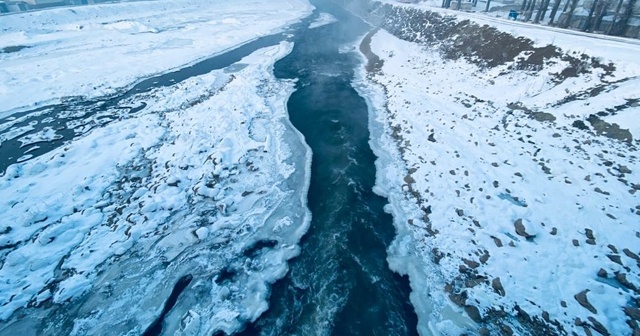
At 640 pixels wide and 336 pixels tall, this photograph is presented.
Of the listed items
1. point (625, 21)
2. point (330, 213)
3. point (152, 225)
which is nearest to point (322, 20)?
point (625, 21)

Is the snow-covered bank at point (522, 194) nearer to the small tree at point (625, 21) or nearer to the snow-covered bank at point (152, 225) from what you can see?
the snow-covered bank at point (152, 225)

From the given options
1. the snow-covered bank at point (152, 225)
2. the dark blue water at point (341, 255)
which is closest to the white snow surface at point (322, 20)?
the dark blue water at point (341, 255)

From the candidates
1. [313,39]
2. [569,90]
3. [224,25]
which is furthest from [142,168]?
[224,25]

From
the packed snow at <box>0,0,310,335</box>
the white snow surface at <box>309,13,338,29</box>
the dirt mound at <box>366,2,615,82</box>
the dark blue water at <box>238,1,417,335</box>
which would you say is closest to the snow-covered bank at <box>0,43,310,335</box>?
the packed snow at <box>0,0,310,335</box>

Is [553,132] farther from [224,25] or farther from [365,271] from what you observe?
[224,25]

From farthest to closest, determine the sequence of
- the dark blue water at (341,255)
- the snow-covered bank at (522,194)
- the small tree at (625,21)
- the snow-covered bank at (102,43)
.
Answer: the snow-covered bank at (102,43), the small tree at (625,21), the dark blue water at (341,255), the snow-covered bank at (522,194)
